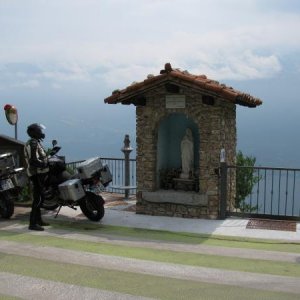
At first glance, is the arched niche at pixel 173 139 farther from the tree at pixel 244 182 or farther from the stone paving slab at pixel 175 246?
the tree at pixel 244 182

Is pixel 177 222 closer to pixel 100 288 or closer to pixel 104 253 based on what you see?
pixel 104 253

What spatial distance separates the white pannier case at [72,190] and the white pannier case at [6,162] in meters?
1.37

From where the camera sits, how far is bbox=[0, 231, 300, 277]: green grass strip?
19.4ft

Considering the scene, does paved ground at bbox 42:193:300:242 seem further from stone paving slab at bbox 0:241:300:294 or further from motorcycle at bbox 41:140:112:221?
stone paving slab at bbox 0:241:300:294

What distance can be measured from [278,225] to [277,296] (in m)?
3.79

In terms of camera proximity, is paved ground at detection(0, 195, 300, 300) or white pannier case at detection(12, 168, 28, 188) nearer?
paved ground at detection(0, 195, 300, 300)

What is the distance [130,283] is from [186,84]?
14.7ft

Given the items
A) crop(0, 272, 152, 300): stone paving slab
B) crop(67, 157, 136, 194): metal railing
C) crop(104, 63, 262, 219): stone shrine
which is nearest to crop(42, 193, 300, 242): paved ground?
crop(104, 63, 262, 219): stone shrine

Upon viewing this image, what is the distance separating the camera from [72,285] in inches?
208

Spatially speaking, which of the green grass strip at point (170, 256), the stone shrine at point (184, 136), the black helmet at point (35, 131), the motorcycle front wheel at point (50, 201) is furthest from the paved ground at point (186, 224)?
the black helmet at point (35, 131)

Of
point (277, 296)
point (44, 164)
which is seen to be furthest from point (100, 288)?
point (44, 164)

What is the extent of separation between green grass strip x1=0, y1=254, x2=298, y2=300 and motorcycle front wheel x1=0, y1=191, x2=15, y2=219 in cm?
300

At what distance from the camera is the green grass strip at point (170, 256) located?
592 cm

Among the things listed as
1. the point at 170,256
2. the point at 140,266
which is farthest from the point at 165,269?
the point at 170,256
